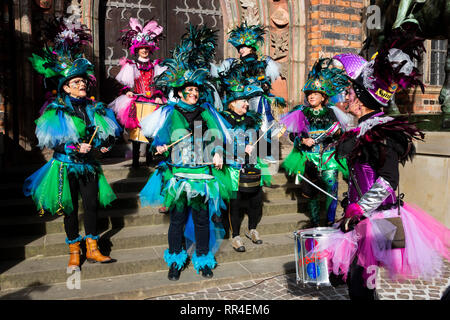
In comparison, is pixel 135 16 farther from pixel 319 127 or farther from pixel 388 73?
pixel 388 73

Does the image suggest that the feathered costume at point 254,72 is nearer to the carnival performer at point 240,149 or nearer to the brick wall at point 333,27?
the carnival performer at point 240,149

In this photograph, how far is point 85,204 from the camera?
433 cm

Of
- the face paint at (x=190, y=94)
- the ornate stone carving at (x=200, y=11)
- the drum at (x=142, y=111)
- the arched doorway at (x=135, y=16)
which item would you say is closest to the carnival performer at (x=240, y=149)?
the face paint at (x=190, y=94)

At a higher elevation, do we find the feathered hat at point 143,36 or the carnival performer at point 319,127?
the feathered hat at point 143,36

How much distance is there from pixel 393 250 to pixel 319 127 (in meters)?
2.79

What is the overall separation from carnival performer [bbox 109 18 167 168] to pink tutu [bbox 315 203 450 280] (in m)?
3.73

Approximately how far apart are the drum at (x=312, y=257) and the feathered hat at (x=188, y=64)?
6.45 ft

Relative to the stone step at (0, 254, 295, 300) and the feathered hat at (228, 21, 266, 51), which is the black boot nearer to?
the stone step at (0, 254, 295, 300)

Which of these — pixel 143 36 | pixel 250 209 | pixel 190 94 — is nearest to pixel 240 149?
pixel 250 209

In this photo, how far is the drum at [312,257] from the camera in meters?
2.93

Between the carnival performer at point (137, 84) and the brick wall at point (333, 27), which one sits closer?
the carnival performer at point (137, 84)

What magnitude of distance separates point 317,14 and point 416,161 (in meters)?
4.08
